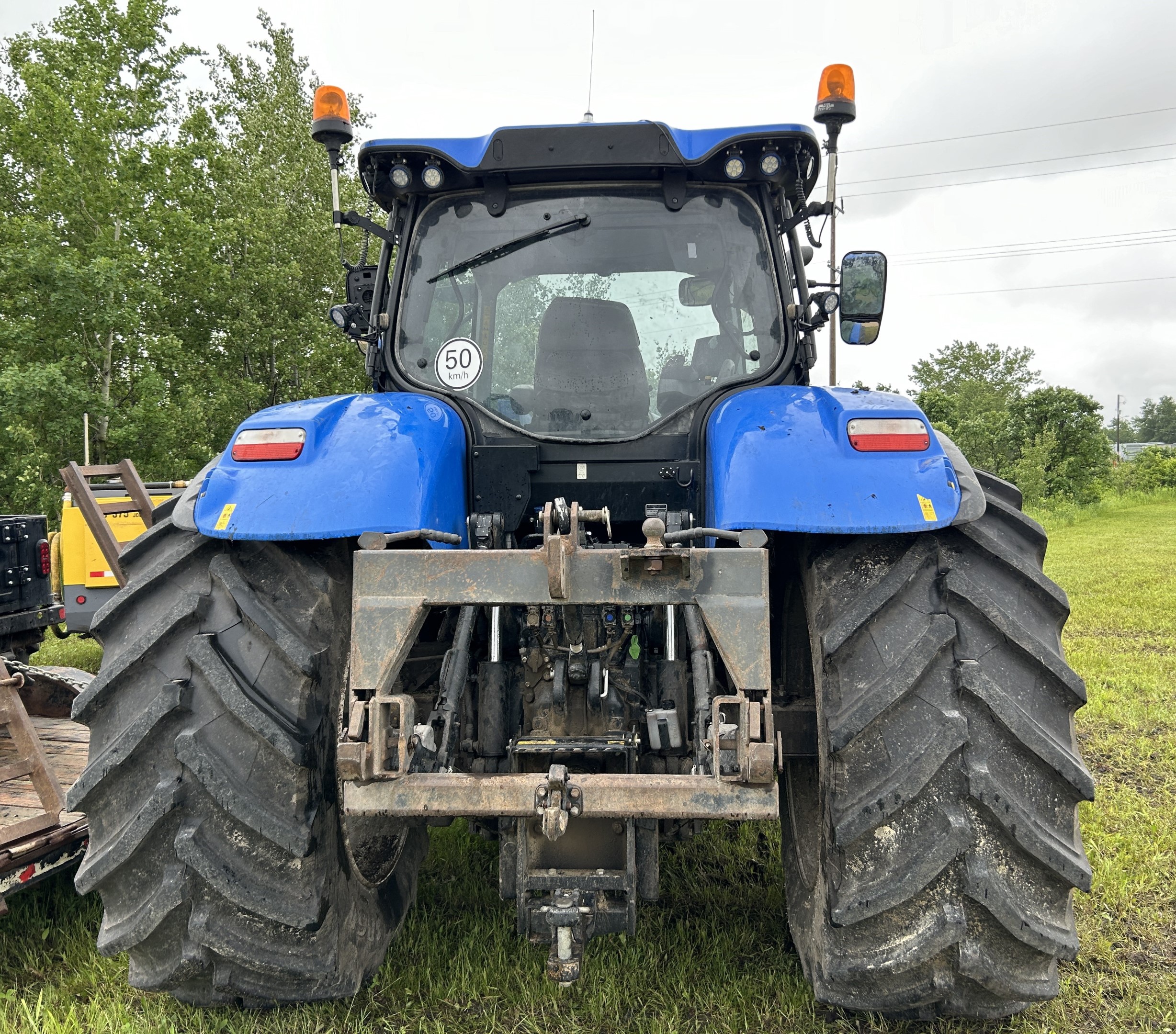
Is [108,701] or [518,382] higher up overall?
[518,382]

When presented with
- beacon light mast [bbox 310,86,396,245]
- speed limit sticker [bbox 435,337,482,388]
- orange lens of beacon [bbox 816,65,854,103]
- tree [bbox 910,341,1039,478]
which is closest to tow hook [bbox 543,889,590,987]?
speed limit sticker [bbox 435,337,482,388]

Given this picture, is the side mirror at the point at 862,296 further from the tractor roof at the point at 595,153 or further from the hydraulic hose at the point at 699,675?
the hydraulic hose at the point at 699,675

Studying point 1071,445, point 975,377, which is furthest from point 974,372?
point 1071,445

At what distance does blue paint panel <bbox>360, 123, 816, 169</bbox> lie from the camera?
9.12ft

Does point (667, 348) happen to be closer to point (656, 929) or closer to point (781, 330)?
point (781, 330)

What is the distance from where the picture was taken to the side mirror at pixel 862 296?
3.09 metres

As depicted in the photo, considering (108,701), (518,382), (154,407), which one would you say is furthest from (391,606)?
(154,407)

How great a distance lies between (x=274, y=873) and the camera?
82.0 inches

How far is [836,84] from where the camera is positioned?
304 cm

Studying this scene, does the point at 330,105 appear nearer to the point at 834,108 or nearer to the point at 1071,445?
the point at 834,108

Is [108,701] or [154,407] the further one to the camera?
[154,407]

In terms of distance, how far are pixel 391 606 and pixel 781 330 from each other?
64.8 inches

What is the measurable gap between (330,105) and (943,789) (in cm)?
285

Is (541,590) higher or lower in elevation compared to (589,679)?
higher
